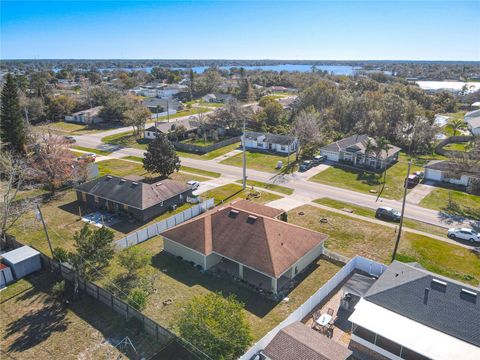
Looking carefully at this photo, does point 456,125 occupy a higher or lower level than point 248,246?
higher

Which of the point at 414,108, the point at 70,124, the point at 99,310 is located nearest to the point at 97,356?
the point at 99,310

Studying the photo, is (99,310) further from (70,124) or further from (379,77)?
(379,77)

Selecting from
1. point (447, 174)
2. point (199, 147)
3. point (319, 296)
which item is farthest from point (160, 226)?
point (447, 174)

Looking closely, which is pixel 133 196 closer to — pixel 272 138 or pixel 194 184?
pixel 194 184

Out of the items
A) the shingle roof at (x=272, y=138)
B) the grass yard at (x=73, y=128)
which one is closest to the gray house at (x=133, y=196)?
the shingle roof at (x=272, y=138)

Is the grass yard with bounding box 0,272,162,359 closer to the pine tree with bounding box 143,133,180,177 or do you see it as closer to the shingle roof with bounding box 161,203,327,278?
the shingle roof with bounding box 161,203,327,278
